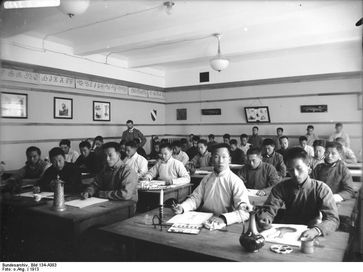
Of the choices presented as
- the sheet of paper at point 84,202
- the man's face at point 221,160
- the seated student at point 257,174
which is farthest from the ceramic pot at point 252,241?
the seated student at point 257,174

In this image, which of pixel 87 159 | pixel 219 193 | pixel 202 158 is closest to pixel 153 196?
pixel 219 193

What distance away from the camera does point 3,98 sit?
5688 mm

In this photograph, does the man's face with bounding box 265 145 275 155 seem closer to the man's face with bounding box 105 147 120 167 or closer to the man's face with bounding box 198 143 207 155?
the man's face with bounding box 198 143 207 155

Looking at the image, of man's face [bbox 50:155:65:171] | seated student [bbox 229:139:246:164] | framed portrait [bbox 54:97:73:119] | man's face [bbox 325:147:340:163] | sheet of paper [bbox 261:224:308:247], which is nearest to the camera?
Answer: sheet of paper [bbox 261:224:308:247]

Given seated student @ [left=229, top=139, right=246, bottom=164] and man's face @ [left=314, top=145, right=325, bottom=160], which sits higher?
man's face @ [left=314, top=145, right=325, bottom=160]

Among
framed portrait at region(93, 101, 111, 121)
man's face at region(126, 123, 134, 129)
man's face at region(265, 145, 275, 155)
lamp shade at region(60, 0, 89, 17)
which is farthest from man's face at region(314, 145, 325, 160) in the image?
framed portrait at region(93, 101, 111, 121)

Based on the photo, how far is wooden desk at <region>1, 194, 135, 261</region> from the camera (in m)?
2.37

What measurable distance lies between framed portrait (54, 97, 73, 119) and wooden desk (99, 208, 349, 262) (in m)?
5.30

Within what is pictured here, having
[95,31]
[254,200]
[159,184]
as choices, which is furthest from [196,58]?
[254,200]

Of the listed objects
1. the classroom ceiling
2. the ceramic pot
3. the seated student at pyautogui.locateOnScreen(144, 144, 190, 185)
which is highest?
the classroom ceiling

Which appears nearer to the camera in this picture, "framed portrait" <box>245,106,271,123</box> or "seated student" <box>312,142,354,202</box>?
"seated student" <box>312,142,354,202</box>

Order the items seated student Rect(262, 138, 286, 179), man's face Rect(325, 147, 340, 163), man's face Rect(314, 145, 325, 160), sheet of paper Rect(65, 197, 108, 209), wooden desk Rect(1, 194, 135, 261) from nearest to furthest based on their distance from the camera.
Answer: wooden desk Rect(1, 194, 135, 261), sheet of paper Rect(65, 197, 108, 209), man's face Rect(325, 147, 340, 163), man's face Rect(314, 145, 325, 160), seated student Rect(262, 138, 286, 179)

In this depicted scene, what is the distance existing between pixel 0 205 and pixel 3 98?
3392 mm

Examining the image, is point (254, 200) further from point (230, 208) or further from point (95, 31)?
point (95, 31)
